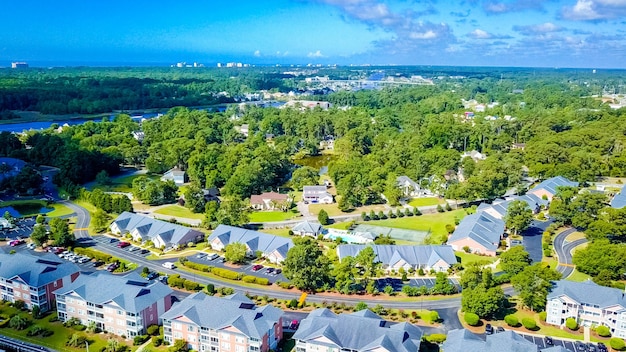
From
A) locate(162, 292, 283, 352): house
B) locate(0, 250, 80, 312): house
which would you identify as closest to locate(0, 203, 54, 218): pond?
locate(0, 250, 80, 312): house

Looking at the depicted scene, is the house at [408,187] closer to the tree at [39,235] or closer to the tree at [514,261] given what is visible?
the tree at [514,261]

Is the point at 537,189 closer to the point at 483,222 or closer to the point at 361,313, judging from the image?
the point at 483,222

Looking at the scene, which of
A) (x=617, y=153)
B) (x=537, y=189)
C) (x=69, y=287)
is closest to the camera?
(x=69, y=287)

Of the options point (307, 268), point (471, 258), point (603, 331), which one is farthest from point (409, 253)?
point (603, 331)

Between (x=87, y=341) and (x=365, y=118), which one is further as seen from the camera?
(x=365, y=118)

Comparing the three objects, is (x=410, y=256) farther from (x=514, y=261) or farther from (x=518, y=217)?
(x=518, y=217)

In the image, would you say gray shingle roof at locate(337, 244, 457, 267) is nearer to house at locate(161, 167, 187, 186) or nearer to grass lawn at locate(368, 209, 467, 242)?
grass lawn at locate(368, 209, 467, 242)

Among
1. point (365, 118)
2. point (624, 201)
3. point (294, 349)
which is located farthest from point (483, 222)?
point (365, 118)
